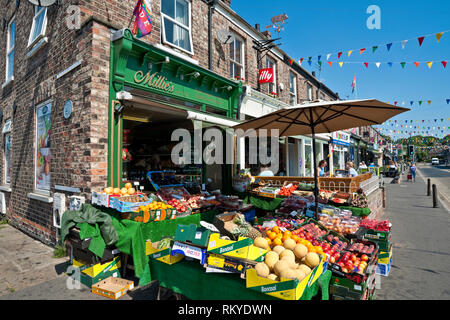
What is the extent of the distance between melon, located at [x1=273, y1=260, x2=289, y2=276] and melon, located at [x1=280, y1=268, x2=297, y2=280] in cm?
5

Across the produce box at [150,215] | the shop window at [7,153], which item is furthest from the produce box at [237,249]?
the shop window at [7,153]

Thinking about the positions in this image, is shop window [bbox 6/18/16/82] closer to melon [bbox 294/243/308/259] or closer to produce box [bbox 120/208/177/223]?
produce box [bbox 120/208/177/223]

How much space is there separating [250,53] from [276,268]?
10.2m

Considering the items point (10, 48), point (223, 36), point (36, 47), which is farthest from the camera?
point (10, 48)

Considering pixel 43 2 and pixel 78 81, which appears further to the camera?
pixel 43 2

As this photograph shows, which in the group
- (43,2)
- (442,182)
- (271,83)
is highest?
(271,83)

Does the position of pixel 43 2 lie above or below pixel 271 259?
above

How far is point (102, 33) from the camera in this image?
17.0 feet

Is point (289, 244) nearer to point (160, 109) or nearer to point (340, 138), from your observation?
point (160, 109)

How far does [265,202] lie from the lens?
696cm

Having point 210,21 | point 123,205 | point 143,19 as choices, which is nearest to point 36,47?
point 143,19

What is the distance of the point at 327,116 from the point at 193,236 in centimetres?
416
